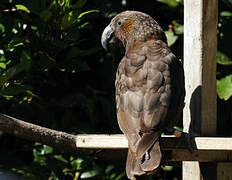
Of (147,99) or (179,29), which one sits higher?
(179,29)

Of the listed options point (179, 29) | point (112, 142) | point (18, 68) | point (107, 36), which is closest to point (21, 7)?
point (107, 36)

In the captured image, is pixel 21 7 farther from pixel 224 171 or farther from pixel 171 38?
pixel 224 171

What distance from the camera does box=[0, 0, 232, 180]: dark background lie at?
2656mm

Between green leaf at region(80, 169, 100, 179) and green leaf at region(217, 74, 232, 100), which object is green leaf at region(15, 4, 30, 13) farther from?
green leaf at region(217, 74, 232, 100)

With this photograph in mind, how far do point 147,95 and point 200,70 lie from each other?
0.39 metres

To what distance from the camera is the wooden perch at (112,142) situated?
1.92 metres

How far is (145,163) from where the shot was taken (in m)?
1.90

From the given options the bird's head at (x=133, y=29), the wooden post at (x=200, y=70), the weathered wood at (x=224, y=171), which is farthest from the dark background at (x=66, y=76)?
the weathered wood at (x=224, y=171)

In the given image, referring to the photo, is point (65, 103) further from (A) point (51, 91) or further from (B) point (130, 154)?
(B) point (130, 154)

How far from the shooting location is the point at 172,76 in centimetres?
221

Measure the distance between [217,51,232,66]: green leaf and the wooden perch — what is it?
2.72ft

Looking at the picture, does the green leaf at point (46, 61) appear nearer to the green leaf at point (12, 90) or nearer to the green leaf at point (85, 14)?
the green leaf at point (85, 14)

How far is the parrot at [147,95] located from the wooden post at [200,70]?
0.12 metres

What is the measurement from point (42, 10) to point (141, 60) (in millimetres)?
774
